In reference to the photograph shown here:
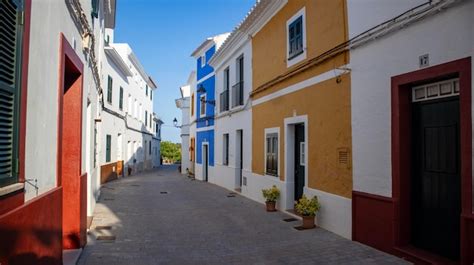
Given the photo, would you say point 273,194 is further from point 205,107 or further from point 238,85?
point 205,107

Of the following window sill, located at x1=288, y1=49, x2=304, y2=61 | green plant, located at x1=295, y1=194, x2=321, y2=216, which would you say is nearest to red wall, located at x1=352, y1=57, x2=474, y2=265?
green plant, located at x1=295, y1=194, x2=321, y2=216

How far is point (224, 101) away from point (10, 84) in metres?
13.6

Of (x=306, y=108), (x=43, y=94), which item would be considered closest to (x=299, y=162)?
(x=306, y=108)

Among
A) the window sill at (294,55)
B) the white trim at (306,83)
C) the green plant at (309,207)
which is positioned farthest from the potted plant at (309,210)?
the window sill at (294,55)

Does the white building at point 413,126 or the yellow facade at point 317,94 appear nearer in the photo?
the white building at point 413,126

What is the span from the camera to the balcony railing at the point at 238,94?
13.7 metres

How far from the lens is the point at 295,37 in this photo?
9.13 metres

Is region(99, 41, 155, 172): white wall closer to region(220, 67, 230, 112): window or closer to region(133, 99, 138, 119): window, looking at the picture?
region(133, 99, 138, 119): window

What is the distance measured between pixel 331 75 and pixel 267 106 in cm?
386

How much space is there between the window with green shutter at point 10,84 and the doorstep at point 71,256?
2807mm

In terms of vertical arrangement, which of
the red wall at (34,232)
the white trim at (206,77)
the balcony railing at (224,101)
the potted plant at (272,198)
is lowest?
the potted plant at (272,198)

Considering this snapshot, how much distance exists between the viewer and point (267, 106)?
11023mm

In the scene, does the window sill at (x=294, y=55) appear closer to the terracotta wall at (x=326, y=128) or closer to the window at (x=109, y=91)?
the terracotta wall at (x=326, y=128)

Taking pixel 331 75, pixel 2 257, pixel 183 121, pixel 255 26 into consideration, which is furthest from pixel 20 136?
pixel 183 121
